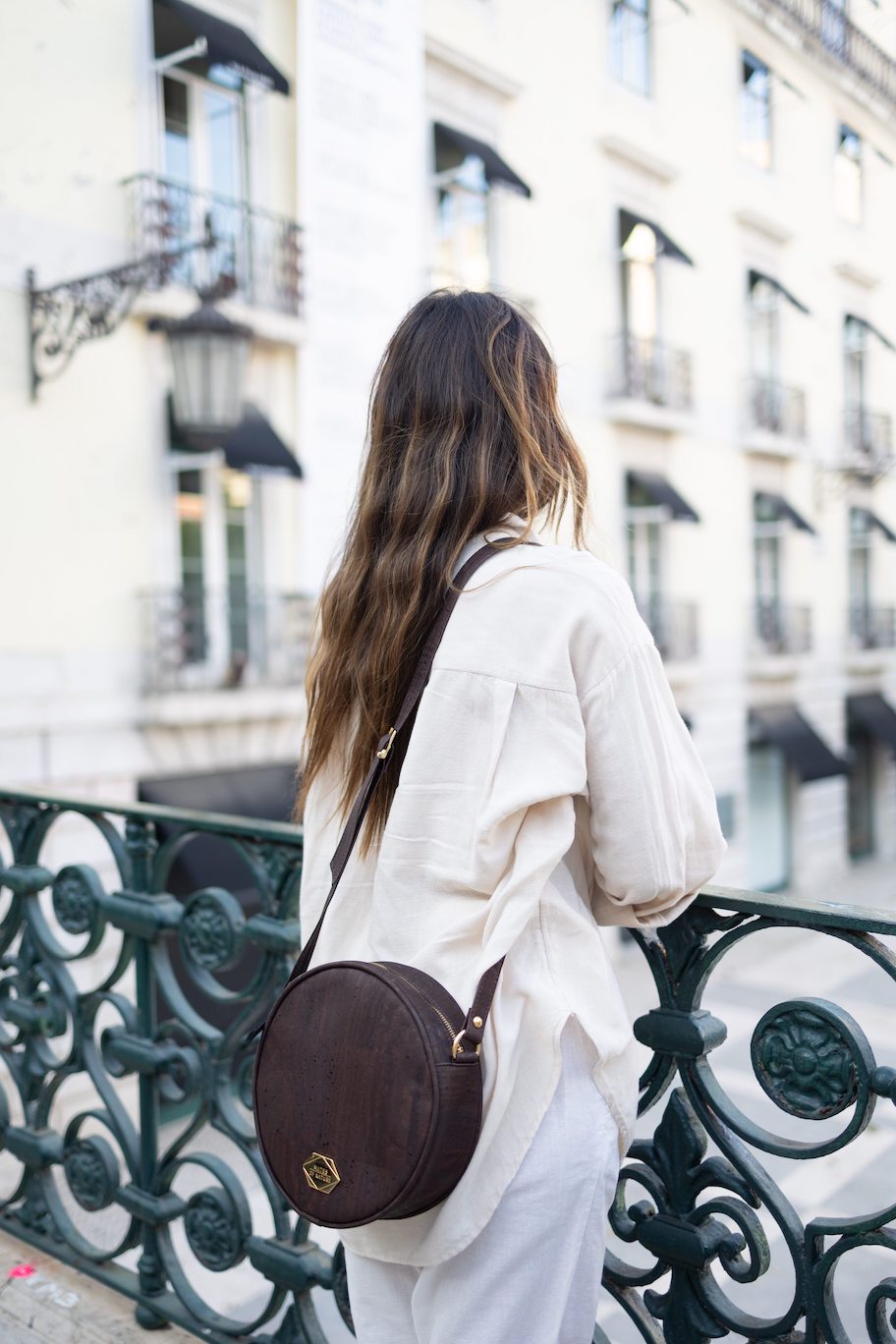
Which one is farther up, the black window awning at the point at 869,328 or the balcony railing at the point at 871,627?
the black window awning at the point at 869,328

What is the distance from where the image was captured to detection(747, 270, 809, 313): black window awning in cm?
Answer: 1680

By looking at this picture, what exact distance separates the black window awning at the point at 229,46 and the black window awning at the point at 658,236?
636 centimetres

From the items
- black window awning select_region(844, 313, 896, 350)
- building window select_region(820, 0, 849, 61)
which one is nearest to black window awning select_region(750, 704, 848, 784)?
black window awning select_region(844, 313, 896, 350)

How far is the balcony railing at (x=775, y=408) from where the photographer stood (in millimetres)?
16719

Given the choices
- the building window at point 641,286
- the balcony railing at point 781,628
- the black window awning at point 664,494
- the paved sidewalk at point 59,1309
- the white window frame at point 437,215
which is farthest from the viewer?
the balcony railing at point 781,628

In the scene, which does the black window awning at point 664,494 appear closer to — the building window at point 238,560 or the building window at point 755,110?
the building window at point 755,110

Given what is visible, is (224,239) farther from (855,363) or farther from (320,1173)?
(855,363)

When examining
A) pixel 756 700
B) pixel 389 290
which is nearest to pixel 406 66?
pixel 389 290

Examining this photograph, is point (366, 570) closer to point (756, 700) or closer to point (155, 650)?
point (155, 650)

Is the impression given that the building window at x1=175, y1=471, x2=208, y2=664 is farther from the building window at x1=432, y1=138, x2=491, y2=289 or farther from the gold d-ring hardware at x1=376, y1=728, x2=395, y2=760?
the gold d-ring hardware at x1=376, y1=728, x2=395, y2=760

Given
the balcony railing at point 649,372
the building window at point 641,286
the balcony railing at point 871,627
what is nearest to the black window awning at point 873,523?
the balcony railing at point 871,627

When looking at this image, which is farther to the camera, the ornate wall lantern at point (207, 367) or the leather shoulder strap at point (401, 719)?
the ornate wall lantern at point (207, 367)

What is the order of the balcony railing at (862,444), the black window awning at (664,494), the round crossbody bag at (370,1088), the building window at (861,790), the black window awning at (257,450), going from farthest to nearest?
the building window at (861,790) → the balcony railing at (862,444) → the black window awning at (664,494) → the black window awning at (257,450) → the round crossbody bag at (370,1088)

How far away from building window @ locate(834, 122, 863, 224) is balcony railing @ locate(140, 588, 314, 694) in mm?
14366
